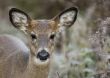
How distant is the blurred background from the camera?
9.96 m

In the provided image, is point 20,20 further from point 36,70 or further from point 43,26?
point 36,70

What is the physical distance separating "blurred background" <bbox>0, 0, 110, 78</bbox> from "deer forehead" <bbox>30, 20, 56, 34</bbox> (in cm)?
57

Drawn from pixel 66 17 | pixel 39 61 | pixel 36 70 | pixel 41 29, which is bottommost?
pixel 36 70

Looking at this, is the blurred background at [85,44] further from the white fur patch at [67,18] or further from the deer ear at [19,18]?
the deer ear at [19,18]

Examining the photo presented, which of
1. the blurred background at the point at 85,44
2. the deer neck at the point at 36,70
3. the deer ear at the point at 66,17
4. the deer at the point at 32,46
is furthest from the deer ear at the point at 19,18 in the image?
the blurred background at the point at 85,44

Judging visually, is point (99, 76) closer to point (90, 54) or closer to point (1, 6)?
point (90, 54)

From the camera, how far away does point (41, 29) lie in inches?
364

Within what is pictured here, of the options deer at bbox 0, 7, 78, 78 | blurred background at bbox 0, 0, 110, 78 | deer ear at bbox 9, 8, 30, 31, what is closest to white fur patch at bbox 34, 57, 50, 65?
deer at bbox 0, 7, 78, 78

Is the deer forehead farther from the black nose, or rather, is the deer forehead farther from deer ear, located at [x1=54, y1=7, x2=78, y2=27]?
the black nose

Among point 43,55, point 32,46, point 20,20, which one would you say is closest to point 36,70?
point 32,46

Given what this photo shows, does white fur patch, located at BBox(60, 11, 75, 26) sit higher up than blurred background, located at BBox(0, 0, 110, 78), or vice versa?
white fur patch, located at BBox(60, 11, 75, 26)

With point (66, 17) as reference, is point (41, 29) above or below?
below

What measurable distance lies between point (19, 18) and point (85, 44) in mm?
3215

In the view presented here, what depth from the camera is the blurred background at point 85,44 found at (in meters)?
9.96
